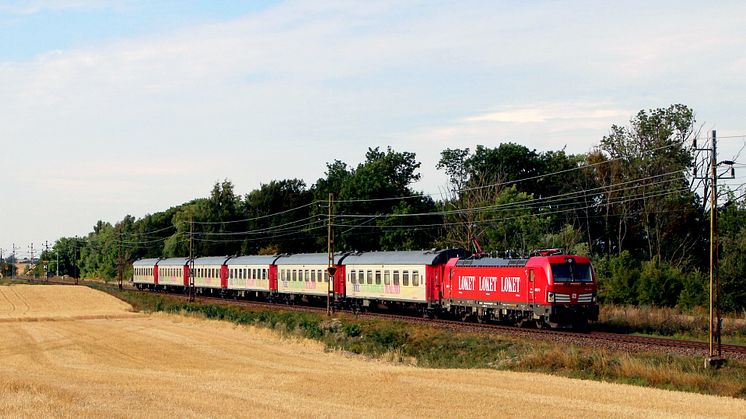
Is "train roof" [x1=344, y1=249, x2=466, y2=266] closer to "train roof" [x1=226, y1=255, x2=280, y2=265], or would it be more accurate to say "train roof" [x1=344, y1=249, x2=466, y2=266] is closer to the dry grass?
the dry grass

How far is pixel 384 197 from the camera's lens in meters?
108

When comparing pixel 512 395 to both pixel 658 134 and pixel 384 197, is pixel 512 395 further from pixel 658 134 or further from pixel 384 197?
pixel 384 197

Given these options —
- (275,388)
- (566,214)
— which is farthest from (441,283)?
(566,214)

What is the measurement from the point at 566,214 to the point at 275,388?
68.1m

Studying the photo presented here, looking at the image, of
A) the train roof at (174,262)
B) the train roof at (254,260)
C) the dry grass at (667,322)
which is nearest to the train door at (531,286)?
the dry grass at (667,322)

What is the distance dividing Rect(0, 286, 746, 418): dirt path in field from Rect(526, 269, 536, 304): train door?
9145 mm

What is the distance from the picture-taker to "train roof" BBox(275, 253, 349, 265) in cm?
6369

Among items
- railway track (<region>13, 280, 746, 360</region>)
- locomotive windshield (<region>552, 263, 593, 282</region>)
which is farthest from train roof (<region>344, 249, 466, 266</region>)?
locomotive windshield (<region>552, 263, 593, 282</region>)

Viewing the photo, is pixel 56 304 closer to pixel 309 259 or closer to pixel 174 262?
pixel 174 262

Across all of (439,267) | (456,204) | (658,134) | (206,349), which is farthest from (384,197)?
(206,349)

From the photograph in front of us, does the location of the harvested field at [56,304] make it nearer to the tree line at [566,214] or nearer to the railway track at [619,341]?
the tree line at [566,214]

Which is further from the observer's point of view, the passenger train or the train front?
the passenger train

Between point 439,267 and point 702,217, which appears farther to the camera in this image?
point 702,217

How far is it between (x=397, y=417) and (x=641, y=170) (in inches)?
2689
